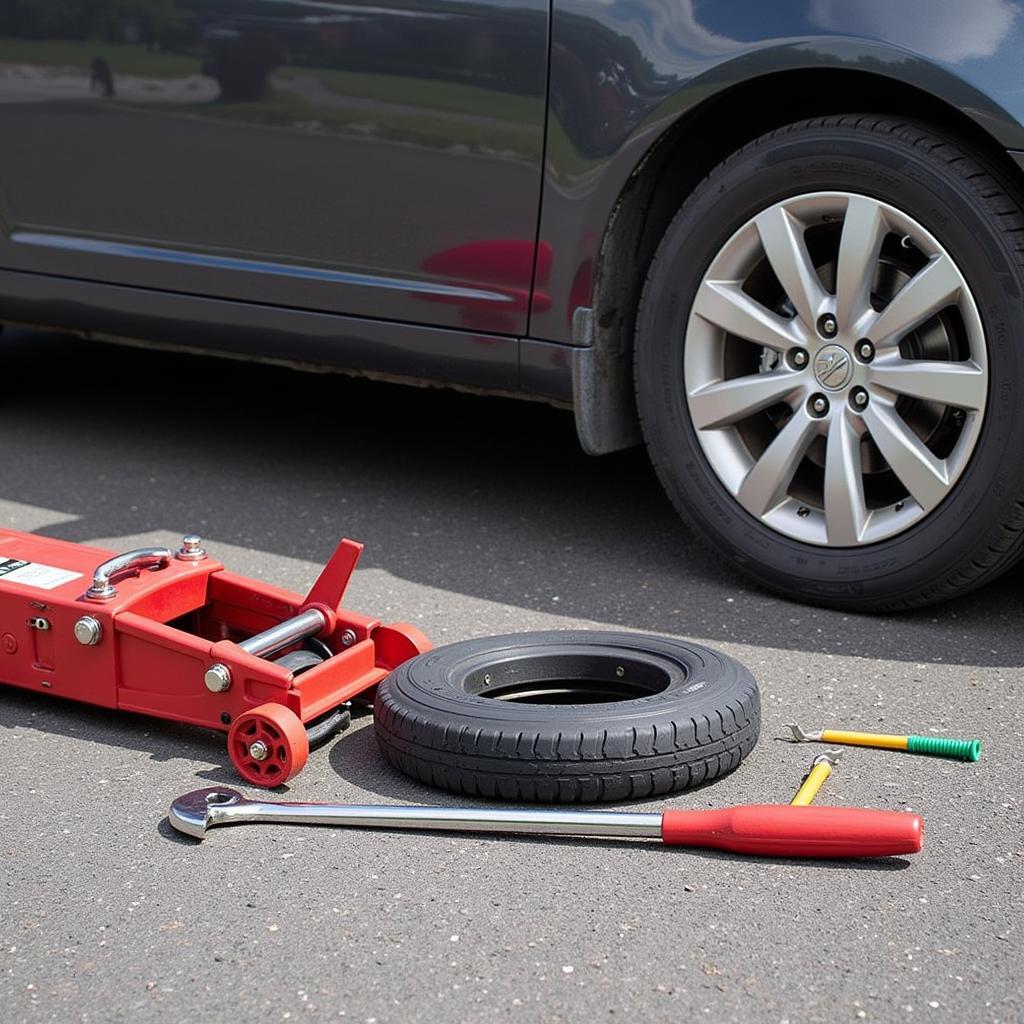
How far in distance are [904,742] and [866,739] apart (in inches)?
2.6

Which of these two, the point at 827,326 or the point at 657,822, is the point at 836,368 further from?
the point at 657,822

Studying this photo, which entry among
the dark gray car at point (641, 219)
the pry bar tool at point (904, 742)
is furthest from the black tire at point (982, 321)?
the pry bar tool at point (904, 742)

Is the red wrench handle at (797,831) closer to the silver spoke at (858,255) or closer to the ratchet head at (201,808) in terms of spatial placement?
the ratchet head at (201,808)

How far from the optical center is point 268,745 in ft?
Result: 8.78

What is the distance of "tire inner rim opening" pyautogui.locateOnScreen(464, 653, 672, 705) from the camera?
293cm

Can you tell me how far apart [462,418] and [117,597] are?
7.25 feet

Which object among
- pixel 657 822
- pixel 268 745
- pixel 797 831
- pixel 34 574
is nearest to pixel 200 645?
pixel 268 745

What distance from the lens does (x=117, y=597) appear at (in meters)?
2.91

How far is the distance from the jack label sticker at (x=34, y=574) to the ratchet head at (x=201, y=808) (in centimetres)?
58

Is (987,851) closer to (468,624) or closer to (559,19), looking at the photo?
(468,624)

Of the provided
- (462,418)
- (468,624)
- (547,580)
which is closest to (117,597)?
(468,624)

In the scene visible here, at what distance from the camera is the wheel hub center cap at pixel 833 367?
3.40m

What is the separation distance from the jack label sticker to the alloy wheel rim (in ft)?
4.58

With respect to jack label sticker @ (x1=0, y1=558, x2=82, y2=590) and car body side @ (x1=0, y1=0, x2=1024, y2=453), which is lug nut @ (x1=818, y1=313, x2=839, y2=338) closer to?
car body side @ (x1=0, y1=0, x2=1024, y2=453)
